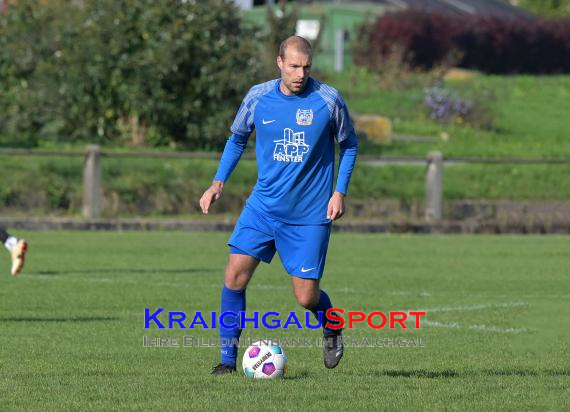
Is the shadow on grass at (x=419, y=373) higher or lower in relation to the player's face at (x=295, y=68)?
lower

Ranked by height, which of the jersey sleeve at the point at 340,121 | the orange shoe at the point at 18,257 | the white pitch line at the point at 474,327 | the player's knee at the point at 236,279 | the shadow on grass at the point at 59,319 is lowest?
the shadow on grass at the point at 59,319

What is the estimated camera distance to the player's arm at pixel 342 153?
9.11 metres

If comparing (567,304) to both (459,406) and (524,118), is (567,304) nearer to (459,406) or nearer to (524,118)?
(459,406)

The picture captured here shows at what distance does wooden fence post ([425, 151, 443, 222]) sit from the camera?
1060 inches

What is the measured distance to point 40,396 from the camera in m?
8.30

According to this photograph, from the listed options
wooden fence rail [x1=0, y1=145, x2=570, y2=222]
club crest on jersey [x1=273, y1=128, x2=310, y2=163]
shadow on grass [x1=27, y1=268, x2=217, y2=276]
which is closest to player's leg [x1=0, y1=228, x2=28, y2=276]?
shadow on grass [x1=27, y1=268, x2=217, y2=276]

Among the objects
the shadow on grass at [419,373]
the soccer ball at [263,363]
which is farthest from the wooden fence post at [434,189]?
the soccer ball at [263,363]

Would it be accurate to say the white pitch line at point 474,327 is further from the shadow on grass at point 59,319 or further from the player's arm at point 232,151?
the player's arm at point 232,151

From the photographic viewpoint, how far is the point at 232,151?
9562 mm

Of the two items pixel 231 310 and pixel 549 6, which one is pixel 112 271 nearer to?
pixel 231 310

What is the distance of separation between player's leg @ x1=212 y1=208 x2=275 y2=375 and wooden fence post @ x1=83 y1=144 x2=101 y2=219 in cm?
1656

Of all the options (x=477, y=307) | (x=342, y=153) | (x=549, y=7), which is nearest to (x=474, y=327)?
(x=477, y=307)

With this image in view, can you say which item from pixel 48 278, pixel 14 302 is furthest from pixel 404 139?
pixel 14 302

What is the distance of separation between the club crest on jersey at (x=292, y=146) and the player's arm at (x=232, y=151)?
0.31m
